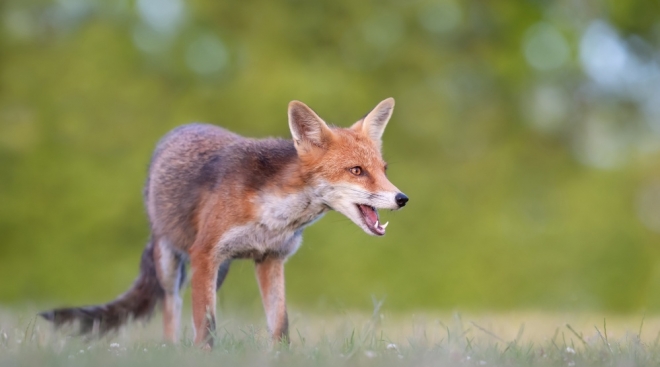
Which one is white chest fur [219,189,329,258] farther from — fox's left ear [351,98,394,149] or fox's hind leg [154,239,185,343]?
fox's hind leg [154,239,185,343]

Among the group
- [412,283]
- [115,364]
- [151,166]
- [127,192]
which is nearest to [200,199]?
[151,166]

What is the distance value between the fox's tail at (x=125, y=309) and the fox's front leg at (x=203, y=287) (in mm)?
1081

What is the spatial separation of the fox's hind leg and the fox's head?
177 centimetres

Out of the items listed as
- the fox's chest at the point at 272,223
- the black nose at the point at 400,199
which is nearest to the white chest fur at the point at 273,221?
the fox's chest at the point at 272,223

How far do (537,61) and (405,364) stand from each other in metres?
13.1

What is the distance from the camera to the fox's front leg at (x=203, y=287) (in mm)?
6000

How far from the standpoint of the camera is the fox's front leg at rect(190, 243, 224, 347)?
19.7 ft

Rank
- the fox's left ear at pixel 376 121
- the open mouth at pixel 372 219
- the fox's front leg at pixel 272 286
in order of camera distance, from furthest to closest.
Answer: the fox's left ear at pixel 376 121 < the fox's front leg at pixel 272 286 < the open mouth at pixel 372 219

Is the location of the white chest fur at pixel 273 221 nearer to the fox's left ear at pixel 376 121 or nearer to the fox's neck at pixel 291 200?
the fox's neck at pixel 291 200

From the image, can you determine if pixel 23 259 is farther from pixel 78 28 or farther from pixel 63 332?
pixel 63 332

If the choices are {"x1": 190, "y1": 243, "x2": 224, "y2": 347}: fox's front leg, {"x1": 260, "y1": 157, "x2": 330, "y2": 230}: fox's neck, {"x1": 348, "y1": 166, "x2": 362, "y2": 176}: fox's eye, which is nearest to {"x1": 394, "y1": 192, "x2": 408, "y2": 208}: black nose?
{"x1": 348, "y1": 166, "x2": 362, "y2": 176}: fox's eye

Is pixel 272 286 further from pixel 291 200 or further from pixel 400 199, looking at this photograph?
pixel 400 199

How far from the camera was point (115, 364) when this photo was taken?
13.5ft

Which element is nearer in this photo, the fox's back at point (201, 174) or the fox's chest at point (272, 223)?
the fox's chest at point (272, 223)
